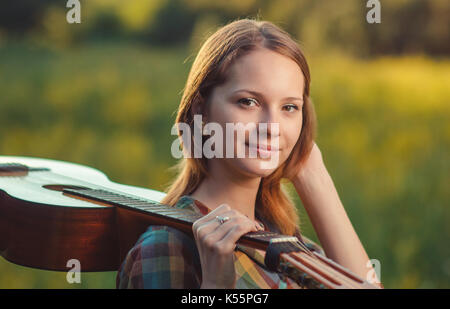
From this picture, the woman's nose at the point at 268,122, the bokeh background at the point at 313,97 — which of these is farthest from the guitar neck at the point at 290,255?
the bokeh background at the point at 313,97

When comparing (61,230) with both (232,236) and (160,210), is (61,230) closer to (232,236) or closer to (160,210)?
(160,210)

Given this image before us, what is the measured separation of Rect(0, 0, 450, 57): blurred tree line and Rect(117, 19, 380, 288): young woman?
6.85 metres

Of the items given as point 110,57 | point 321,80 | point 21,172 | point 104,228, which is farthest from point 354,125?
point 110,57

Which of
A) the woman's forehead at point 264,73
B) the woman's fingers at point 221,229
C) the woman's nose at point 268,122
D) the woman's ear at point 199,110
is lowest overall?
the woman's fingers at point 221,229

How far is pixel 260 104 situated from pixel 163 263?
429 mm

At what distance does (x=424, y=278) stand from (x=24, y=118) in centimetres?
515

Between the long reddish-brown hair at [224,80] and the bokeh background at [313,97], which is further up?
the bokeh background at [313,97]

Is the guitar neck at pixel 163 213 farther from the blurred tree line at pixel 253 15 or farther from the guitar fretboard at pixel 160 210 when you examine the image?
the blurred tree line at pixel 253 15

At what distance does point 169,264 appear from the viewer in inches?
48.5

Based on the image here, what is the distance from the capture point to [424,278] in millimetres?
3574

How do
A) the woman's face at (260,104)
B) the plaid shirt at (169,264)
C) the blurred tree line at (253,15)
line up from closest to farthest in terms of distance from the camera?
the plaid shirt at (169,264), the woman's face at (260,104), the blurred tree line at (253,15)

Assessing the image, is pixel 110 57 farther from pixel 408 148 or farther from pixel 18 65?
pixel 408 148

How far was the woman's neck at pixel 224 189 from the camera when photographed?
148 cm

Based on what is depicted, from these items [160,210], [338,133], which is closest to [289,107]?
[160,210]
